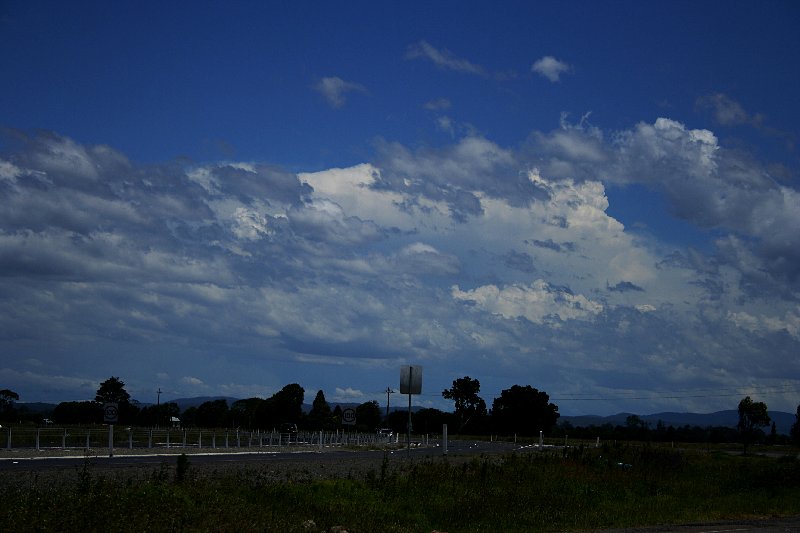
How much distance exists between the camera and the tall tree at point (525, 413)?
149 metres

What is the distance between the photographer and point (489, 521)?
75.5 feet

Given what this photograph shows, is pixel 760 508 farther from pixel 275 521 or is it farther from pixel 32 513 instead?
pixel 32 513

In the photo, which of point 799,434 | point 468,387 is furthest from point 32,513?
point 468,387

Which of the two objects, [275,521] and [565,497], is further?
[565,497]

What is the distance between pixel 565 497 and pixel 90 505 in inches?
673

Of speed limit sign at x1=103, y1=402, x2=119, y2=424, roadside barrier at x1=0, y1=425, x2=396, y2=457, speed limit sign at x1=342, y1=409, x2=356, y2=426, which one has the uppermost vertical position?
speed limit sign at x1=103, y1=402, x2=119, y2=424

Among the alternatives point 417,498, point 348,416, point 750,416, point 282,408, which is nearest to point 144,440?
point 348,416

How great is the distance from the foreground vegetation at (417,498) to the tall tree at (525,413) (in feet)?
359

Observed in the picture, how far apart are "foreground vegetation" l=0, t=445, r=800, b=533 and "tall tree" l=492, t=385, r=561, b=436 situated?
109m

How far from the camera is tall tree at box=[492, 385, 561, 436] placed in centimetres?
14925

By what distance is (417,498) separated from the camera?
80.0ft

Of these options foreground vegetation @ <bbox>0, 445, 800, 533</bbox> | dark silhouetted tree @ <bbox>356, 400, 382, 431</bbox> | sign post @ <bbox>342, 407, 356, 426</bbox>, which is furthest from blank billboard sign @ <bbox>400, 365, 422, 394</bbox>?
dark silhouetted tree @ <bbox>356, 400, 382, 431</bbox>

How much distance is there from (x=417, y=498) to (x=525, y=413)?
129058 millimetres

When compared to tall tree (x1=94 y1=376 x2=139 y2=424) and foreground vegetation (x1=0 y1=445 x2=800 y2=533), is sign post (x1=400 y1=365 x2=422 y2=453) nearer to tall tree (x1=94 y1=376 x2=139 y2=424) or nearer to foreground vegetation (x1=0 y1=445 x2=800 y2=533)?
foreground vegetation (x1=0 y1=445 x2=800 y2=533)
